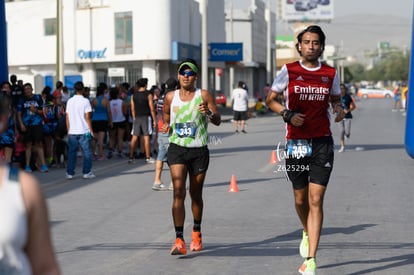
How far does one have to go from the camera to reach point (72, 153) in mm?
14477

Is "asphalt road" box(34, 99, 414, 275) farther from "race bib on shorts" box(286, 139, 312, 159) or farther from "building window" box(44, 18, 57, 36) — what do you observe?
"building window" box(44, 18, 57, 36)

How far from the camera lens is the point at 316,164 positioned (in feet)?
22.6

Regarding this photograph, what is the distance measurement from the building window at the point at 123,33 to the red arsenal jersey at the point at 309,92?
36.7 m

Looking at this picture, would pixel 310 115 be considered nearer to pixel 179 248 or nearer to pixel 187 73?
pixel 187 73

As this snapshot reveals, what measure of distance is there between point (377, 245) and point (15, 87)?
29.2 ft

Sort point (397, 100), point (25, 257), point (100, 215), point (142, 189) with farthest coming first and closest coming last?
point (397, 100)
point (142, 189)
point (100, 215)
point (25, 257)

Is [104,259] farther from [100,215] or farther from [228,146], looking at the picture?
[228,146]

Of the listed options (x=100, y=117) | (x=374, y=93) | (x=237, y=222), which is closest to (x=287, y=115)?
Result: (x=237, y=222)

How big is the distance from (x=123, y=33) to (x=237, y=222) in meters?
34.6

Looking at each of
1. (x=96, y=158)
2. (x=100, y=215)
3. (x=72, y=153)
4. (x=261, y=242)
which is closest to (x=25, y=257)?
(x=261, y=242)

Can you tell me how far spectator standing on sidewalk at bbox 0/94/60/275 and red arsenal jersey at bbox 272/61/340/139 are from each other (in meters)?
4.03

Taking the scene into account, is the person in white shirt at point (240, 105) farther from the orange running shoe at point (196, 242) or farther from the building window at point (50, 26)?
the building window at point (50, 26)

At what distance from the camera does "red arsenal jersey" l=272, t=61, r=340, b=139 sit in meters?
6.79

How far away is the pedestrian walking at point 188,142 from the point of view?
7855 mm
